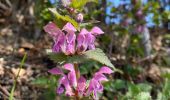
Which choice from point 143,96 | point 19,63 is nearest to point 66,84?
point 143,96

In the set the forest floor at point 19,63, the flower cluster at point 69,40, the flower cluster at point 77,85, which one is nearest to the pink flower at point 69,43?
the flower cluster at point 69,40

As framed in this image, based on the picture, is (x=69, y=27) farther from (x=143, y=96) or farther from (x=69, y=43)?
(x=143, y=96)

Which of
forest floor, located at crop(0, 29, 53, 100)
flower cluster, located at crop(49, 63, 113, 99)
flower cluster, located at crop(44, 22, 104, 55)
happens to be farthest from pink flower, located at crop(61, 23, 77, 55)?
forest floor, located at crop(0, 29, 53, 100)

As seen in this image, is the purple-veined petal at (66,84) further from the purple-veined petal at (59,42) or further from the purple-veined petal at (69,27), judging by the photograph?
the purple-veined petal at (69,27)

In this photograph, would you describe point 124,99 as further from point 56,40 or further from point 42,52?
point 42,52

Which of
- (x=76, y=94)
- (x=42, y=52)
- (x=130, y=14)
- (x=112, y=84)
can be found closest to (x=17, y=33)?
(x=42, y=52)

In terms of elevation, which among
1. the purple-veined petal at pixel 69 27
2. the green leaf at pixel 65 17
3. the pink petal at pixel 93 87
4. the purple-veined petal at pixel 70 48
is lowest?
the pink petal at pixel 93 87
